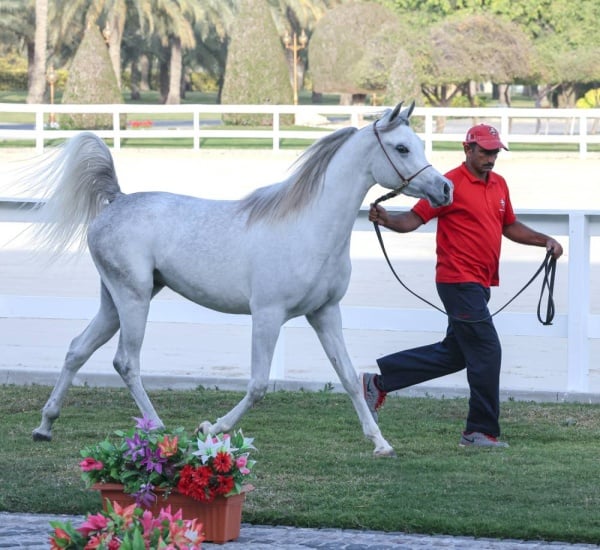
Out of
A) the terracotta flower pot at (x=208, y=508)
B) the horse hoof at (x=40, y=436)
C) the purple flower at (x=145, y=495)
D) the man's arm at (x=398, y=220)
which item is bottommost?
the horse hoof at (x=40, y=436)

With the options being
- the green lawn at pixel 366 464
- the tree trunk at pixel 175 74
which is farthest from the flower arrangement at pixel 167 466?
the tree trunk at pixel 175 74

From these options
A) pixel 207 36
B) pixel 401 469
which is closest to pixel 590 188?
pixel 401 469

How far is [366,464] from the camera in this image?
629 cm

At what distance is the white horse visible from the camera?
651 cm

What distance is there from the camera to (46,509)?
17.7ft

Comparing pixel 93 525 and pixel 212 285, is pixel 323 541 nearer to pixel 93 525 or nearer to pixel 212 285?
pixel 93 525

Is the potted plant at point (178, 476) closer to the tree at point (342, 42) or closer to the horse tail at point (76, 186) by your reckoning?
the horse tail at point (76, 186)

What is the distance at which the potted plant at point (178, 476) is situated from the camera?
486 cm

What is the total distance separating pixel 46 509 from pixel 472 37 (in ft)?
129

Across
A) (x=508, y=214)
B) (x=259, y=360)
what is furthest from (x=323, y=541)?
(x=508, y=214)

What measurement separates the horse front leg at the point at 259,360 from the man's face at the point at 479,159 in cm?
128

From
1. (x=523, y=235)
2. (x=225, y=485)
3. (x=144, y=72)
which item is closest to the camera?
(x=225, y=485)

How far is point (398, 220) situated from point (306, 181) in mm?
568

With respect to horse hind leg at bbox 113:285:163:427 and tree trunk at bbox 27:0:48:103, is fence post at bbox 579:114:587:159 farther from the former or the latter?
tree trunk at bbox 27:0:48:103
